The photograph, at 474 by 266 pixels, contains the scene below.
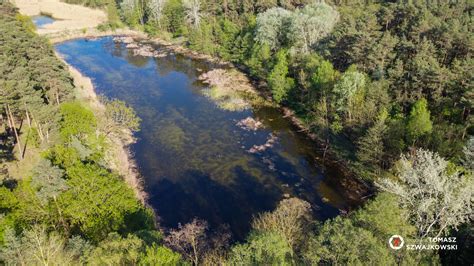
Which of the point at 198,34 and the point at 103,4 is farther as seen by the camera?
the point at 103,4

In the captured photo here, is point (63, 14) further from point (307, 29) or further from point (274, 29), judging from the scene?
point (307, 29)

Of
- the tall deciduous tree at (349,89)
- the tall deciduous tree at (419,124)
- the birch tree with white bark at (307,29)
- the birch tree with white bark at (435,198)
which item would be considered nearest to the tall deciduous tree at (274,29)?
the birch tree with white bark at (307,29)

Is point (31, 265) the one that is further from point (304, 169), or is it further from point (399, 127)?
point (399, 127)

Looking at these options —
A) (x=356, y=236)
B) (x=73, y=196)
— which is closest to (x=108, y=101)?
(x=73, y=196)

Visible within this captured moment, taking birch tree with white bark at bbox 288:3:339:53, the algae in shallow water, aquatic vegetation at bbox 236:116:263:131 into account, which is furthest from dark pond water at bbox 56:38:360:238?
birch tree with white bark at bbox 288:3:339:53

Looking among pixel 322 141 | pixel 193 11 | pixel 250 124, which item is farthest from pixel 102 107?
pixel 193 11

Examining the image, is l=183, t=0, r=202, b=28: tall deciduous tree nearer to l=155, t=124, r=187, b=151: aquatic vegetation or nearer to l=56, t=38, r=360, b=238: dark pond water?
l=56, t=38, r=360, b=238: dark pond water
